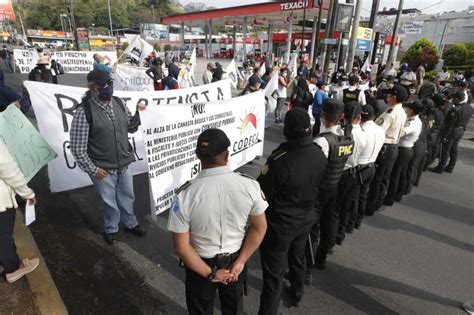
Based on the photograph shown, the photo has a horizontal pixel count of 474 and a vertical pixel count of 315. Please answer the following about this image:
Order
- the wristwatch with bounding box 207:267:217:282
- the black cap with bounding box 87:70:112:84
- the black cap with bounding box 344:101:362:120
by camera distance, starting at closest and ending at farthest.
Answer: the wristwatch with bounding box 207:267:217:282 < the black cap with bounding box 87:70:112:84 < the black cap with bounding box 344:101:362:120

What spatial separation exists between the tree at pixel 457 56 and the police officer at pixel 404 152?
27206mm

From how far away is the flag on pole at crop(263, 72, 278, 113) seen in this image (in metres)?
8.38

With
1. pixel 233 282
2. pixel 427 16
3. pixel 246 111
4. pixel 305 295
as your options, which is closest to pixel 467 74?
pixel 246 111

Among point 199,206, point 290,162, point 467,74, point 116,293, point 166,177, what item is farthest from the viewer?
point 467,74

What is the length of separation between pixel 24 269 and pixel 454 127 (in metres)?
7.47

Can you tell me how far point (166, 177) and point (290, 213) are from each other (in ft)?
6.02

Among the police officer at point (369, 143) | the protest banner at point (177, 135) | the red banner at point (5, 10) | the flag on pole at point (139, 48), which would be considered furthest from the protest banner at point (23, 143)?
the red banner at point (5, 10)

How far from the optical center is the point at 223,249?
6.08ft

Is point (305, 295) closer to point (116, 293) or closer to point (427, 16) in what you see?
point (116, 293)

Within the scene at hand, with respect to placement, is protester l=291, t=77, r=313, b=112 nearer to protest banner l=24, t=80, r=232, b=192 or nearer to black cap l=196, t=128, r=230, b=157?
protest banner l=24, t=80, r=232, b=192

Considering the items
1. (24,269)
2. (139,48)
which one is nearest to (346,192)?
(24,269)

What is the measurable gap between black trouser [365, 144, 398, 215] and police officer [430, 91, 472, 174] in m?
2.62

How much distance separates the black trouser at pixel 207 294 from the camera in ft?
6.31

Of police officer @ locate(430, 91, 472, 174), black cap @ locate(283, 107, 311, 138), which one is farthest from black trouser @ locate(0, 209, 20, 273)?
police officer @ locate(430, 91, 472, 174)
